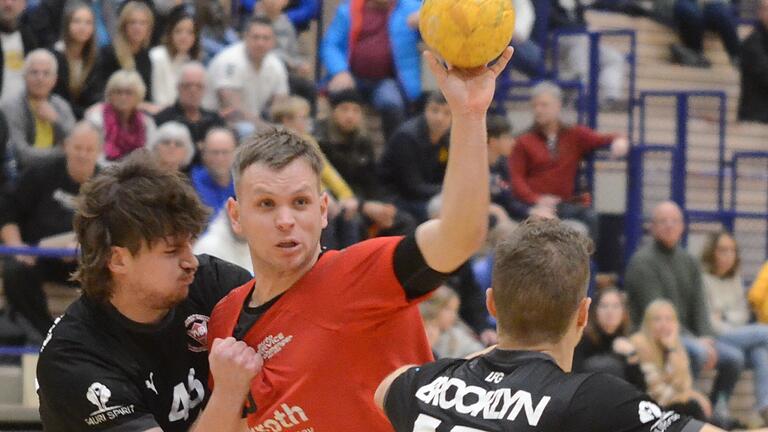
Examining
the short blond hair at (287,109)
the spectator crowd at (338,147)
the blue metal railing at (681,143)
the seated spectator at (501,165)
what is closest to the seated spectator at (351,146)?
the spectator crowd at (338,147)

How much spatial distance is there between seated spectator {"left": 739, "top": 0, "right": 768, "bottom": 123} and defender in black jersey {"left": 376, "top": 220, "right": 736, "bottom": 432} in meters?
10.4

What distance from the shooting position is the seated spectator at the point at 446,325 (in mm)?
8656

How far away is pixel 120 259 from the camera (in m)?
4.01

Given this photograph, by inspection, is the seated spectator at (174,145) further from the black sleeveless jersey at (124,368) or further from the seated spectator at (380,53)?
the black sleeveless jersey at (124,368)

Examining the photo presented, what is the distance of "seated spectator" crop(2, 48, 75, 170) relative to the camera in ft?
29.6

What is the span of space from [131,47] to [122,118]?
929 mm

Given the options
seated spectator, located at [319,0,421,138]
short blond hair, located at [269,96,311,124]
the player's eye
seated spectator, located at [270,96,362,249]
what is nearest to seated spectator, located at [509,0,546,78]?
seated spectator, located at [319,0,421,138]

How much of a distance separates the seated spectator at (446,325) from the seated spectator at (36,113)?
2.68m

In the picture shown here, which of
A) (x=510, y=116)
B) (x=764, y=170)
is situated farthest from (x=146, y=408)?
(x=764, y=170)

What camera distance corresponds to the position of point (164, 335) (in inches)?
163

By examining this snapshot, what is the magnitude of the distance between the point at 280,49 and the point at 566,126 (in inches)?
95.8

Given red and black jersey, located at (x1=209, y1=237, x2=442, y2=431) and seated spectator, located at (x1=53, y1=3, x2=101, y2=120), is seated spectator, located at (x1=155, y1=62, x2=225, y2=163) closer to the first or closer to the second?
seated spectator, located at (x1=53, y1=3, x2=101, y2=120)

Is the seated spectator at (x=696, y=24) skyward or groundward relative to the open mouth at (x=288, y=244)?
groundward

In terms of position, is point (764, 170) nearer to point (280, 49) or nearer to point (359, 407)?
point (280, 49)
